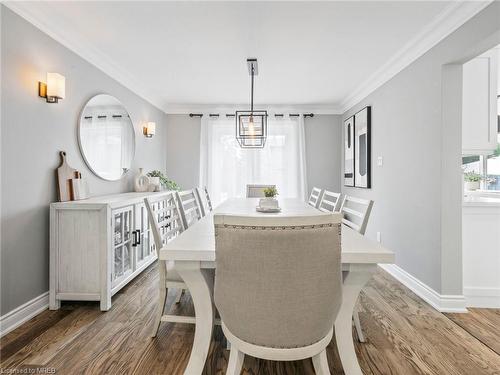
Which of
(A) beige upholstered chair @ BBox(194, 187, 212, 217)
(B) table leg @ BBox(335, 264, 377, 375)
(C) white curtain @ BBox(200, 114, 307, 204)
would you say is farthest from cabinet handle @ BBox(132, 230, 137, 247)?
(C) white curtain @ BBox(200, 114, 307, 204)

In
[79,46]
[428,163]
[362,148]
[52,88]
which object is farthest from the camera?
[362,148]

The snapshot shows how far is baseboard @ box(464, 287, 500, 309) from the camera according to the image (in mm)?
2459

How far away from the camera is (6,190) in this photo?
2021mm

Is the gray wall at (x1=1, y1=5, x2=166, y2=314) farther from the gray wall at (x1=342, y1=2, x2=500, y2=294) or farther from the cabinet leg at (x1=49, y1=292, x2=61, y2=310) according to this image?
the gray wall at (x1=342, y1=2, x2=500, y2=294)

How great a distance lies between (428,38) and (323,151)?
2.86 m

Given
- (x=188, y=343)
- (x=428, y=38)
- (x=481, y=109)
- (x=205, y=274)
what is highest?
(x=428, y=38)

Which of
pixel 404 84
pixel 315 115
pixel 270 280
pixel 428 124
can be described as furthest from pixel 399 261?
pixel 315 115

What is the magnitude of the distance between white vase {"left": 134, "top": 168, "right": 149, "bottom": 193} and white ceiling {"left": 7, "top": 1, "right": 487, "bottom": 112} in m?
1.20

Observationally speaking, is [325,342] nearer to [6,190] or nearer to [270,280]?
[270,280]

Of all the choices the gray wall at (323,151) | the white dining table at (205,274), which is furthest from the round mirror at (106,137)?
the gray wall at (323,151)

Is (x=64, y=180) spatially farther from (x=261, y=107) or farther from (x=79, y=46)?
(x=261, y=107)

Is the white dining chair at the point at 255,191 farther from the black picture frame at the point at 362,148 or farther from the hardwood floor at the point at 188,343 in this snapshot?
the hardwood floor at the point at 188,343

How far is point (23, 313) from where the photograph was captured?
2123 mm

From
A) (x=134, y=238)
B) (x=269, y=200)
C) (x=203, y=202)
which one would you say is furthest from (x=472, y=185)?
(x=134, y=238)
